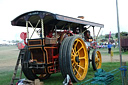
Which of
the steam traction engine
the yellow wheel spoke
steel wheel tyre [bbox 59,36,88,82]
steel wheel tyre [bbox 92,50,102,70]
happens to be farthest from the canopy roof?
steel wheel tyre [bbox 92,50,102,70]

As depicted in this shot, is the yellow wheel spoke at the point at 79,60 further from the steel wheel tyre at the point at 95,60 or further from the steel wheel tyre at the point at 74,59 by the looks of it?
the steel wheel tyre at the point at 95,60

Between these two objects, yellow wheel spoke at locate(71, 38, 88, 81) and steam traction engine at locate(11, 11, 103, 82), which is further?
yellow wheel spoke at locate(71, 38, 88, 81)

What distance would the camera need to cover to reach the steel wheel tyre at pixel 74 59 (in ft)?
17.7

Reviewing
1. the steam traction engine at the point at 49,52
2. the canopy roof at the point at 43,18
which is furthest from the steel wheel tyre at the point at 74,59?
the canopy roof at the point at 43,18

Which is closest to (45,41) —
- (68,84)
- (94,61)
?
(68,84)

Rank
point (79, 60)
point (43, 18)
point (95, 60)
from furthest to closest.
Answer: point (95, 60) → point (79, 60) → point (43, 18)

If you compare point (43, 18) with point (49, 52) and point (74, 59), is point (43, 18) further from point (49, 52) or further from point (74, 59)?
point (74, 59)

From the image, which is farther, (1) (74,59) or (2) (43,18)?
(1) (74,59)

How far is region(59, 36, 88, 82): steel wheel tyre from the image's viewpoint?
5.41 metres

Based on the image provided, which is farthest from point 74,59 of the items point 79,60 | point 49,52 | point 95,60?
point 95,60

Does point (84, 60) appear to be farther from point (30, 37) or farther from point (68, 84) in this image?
point (30, 37)

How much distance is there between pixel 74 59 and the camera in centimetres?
592

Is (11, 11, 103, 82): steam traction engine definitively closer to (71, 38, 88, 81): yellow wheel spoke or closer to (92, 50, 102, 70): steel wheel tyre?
(71, 38, 88, 81): yellow wheel spoke

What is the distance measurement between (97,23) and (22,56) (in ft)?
14.1
